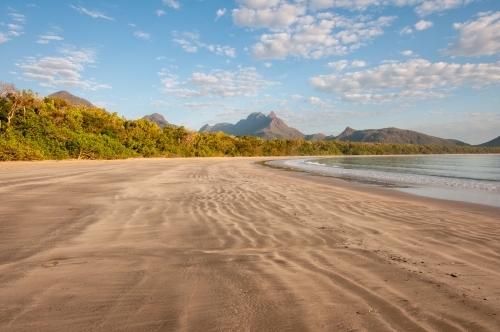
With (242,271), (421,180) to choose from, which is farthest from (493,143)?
(242,271)

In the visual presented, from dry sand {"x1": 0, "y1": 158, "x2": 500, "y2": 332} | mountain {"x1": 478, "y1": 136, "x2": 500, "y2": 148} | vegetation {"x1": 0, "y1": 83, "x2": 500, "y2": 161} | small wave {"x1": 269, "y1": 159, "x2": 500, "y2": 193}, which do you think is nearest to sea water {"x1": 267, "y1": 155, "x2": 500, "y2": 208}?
small wave {"x1": 269, "y1": 159, "x2": 500, "y2": 193}

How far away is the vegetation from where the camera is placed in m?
25.5

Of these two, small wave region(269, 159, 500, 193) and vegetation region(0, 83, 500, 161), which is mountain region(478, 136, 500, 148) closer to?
vegetation region(0, 83, 500, 161)

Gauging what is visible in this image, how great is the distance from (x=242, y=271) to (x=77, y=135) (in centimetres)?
3292

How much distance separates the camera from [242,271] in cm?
316

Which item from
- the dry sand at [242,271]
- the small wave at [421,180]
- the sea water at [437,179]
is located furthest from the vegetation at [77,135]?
the small wave at [421,180]

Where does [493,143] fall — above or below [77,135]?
above

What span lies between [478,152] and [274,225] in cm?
16282

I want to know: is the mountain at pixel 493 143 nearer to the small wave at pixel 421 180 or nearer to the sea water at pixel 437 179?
the sea water at pixel 437 179

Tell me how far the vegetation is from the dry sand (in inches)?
955

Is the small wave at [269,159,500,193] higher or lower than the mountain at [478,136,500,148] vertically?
lower

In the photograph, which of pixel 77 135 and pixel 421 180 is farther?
pixel 77 135

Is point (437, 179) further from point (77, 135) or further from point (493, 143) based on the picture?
point (493, 143)

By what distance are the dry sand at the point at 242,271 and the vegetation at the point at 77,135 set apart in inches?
955
